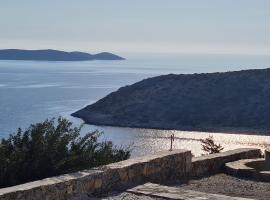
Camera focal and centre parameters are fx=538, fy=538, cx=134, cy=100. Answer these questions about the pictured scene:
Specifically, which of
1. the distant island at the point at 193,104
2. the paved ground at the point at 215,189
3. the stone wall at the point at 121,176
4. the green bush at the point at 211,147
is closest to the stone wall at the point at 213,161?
the stone wall at the point at 121,176

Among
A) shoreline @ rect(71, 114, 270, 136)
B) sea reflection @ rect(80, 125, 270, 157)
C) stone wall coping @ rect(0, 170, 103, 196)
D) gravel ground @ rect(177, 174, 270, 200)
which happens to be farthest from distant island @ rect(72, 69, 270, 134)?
stone wall coping @ rect(0, 170, 103, 196)

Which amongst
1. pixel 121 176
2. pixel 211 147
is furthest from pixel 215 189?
pixel 211 147

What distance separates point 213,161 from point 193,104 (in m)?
113

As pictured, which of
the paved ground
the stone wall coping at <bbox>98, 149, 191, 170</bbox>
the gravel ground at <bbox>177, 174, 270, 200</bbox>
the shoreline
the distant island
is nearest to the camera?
the paved ground

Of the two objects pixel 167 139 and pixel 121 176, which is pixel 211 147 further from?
pixel 167 139

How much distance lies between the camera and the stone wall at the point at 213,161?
10.4m

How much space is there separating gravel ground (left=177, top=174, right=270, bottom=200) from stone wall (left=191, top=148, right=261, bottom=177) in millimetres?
250

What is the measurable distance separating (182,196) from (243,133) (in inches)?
3811

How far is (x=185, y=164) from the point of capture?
9.89 meters

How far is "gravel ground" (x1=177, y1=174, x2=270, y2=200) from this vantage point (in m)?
8.77

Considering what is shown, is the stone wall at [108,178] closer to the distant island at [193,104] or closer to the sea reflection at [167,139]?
the sea reflection at [167,139]

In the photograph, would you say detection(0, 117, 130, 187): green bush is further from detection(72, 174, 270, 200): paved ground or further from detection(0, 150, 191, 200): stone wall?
detection(72, 174, 270, 200): paved ground

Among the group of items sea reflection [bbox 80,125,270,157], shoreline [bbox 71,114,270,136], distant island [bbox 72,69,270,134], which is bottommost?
sea reflection [bbox 80,125,270,157]

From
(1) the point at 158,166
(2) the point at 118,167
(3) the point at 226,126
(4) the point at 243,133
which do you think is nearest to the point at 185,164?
(1) the point at 158,166
